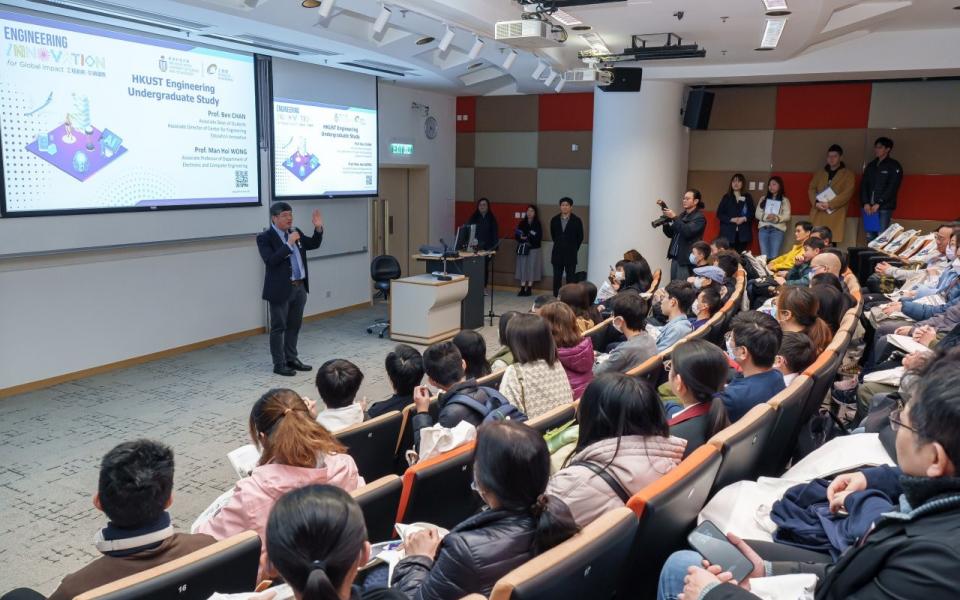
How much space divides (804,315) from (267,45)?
5421 mm

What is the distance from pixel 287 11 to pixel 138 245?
2.50m

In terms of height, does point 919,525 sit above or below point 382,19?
below

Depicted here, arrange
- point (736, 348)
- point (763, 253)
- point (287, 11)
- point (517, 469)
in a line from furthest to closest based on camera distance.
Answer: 1. point (763, 253)
2. point (287, 11)
3. point (736, 348)
4. point (517, 469)

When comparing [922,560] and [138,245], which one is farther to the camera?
[138,245]

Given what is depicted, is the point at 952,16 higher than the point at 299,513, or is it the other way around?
the point at 952,16

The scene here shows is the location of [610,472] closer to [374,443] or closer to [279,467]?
[279,467]

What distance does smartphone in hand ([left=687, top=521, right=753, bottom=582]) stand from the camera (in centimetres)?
171

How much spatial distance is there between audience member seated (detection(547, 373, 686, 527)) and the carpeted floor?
240 centimetres

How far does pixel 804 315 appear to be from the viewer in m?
3.85

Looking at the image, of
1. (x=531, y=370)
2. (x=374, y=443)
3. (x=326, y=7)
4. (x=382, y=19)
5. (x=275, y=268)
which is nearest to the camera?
(x=374, y=443)

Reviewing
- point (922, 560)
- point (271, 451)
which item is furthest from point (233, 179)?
point (922, 560)

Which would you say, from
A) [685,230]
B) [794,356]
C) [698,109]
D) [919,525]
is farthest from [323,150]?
[919,525]

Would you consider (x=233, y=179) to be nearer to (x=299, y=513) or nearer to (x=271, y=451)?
(x=271, y=451)

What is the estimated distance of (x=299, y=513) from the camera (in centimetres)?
135
